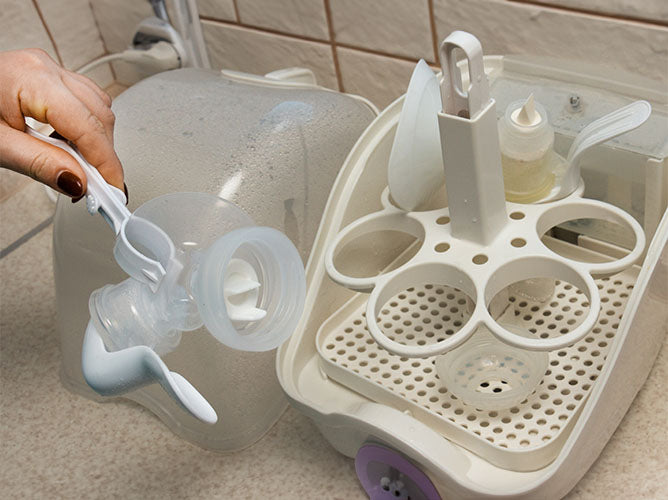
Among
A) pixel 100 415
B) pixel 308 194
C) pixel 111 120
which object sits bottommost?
pixel 100 415

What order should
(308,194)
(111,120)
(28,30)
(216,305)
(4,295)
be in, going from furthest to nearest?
(28,30) < (4,295) < (308,194) < (111,120) < (216,305)

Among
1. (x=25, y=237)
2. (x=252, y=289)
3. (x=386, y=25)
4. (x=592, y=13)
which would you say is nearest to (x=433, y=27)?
(x=386, y=25)

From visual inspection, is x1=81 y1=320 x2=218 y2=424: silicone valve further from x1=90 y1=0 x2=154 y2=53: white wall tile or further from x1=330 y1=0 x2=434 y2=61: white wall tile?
x1=90 y1=0 x2=154 y2=53: white wall tile

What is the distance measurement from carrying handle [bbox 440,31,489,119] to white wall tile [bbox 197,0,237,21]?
48 cm

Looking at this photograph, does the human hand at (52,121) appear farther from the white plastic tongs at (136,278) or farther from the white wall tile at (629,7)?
the white wall tile at (629,7)

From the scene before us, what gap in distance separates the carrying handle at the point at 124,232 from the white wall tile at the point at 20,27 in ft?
1.67

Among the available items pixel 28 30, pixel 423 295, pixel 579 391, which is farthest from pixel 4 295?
pixel 579 391

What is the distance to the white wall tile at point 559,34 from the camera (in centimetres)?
67

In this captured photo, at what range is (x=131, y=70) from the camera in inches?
42.5

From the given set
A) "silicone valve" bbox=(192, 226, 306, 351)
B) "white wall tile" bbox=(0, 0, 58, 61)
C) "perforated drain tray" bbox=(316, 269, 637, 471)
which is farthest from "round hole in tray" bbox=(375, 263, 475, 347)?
"white wall tile" bbox=(0, 0, 58, 61)

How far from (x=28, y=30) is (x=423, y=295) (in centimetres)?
59

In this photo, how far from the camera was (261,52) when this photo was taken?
3.12 feet

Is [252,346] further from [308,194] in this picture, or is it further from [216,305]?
[308,194]

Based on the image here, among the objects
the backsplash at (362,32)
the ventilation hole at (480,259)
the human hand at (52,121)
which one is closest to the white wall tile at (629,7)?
the backsplash at (362,32)
